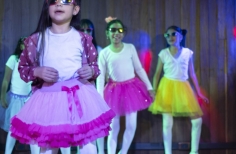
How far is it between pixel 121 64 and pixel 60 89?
1844mm

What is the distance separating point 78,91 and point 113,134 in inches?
68.5

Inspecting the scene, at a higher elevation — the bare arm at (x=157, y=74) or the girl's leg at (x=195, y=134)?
the bare arm at (x=157, y=74)

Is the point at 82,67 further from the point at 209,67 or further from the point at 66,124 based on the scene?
the point at 209,67

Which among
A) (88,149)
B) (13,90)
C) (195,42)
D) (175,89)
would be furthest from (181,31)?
(88,149)

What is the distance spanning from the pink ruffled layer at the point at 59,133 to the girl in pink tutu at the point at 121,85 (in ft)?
5.65

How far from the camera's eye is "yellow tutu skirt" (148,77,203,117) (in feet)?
13.4

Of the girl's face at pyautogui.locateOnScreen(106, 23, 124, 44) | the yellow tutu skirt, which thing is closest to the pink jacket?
the girl's face at pyautogui.locateOnScreen(106, 23, 124, 44)

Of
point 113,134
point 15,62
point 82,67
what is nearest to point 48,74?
point 82,67

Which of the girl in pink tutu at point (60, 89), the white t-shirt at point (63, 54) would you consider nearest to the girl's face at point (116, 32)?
the girl in pink tutu at point (60, 89)

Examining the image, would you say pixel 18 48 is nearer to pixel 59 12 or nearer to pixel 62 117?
pixel 59 12

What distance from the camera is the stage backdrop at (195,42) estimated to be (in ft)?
14.9

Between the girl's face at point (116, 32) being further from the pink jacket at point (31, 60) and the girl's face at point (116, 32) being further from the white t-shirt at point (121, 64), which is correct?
the pink jacket at point (31, 60)

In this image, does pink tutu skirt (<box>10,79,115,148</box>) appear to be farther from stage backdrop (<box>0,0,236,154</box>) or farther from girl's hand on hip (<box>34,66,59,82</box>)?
stage backdrop (<box>0,0,236,154</box>)

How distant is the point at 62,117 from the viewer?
207 centimetres
